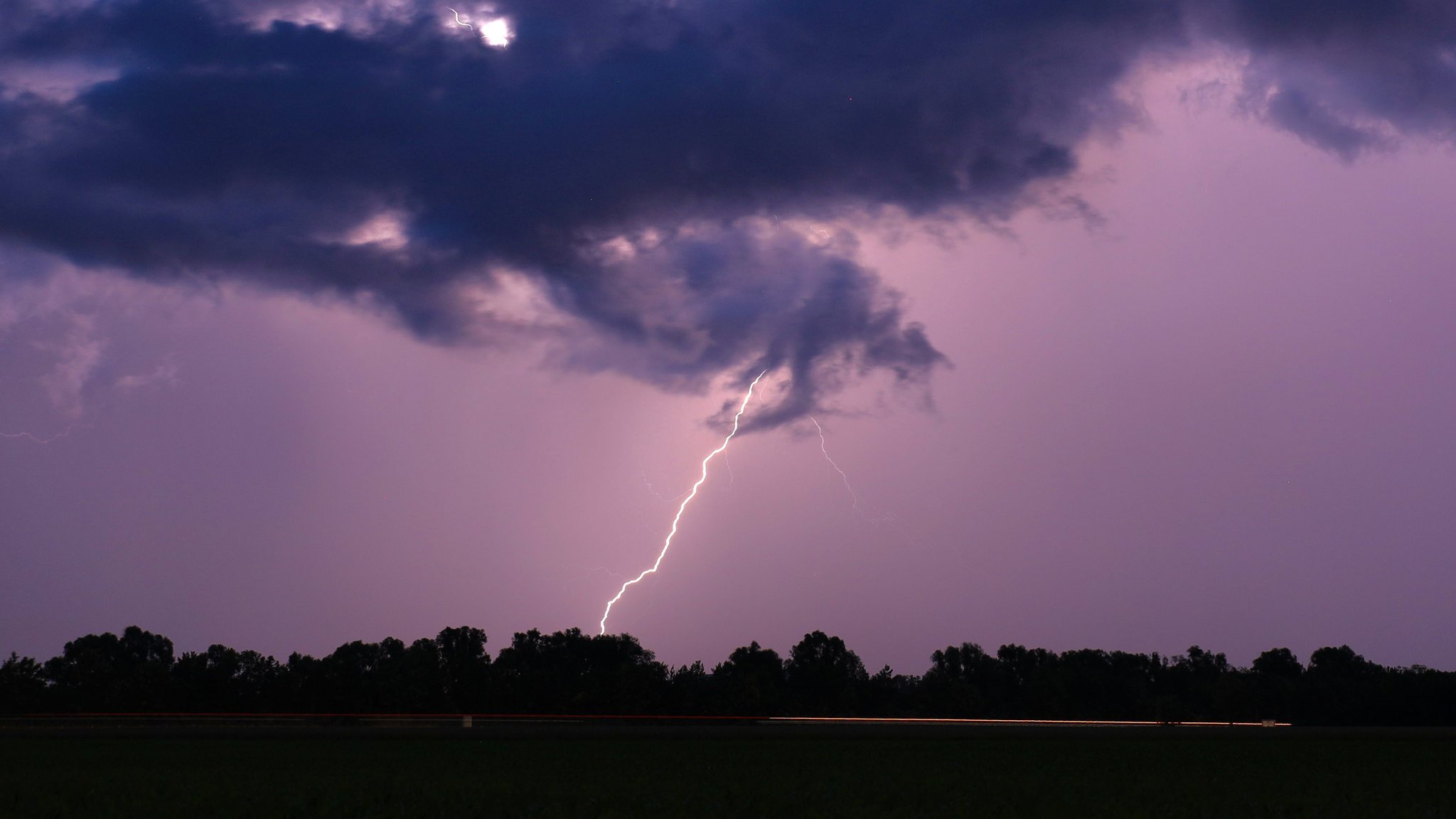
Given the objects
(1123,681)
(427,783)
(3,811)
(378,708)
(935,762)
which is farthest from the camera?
(1123,681)

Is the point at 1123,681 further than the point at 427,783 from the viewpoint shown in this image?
Yes

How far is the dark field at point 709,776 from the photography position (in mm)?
23484

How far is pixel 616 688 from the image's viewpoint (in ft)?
403

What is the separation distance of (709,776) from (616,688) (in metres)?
90.9

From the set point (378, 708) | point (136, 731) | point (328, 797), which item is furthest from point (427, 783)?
point (378, 708)

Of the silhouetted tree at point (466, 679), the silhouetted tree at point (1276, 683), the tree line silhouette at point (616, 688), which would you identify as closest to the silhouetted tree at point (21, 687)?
the tree line silhouette at point (616, 688)

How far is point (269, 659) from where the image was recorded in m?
136

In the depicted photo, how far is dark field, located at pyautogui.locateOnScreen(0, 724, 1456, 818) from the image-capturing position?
2348 centimetres

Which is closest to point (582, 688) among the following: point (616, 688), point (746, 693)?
point (616, 688)

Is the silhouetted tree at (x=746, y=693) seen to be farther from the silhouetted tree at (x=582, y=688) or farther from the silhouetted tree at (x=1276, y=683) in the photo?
the silhouetted tree at (x=1276, y=683)

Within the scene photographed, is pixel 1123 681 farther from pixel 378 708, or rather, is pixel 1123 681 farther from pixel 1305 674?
pixel 378 708

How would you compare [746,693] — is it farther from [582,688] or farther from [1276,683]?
[1276,683]

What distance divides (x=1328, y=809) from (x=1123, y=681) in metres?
177

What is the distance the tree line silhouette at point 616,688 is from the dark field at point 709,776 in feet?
191
